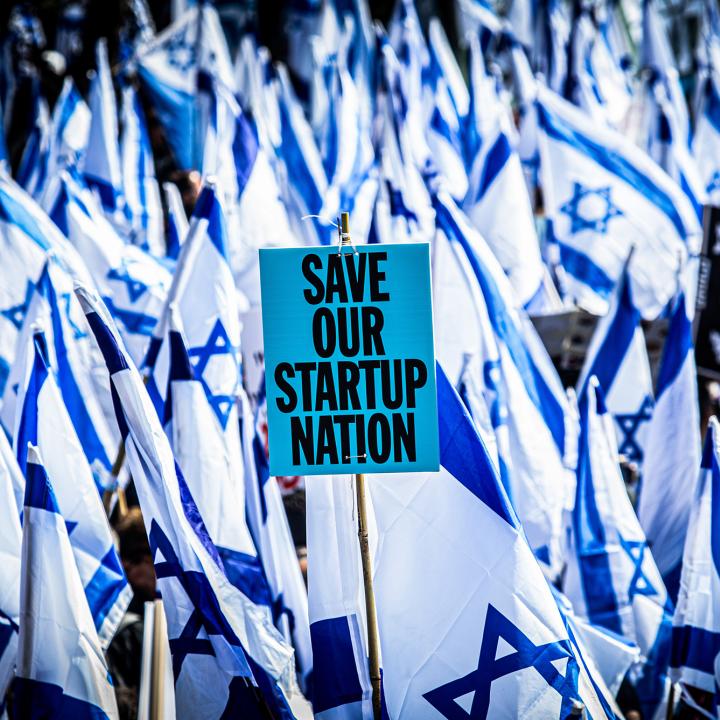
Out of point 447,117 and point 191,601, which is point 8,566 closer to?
point 191,601

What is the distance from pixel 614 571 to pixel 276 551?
1.39m

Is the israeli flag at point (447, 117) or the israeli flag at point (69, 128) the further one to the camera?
the israeli flag at point (447, 117)

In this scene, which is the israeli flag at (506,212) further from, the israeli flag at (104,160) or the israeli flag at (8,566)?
the israeli flag at (8,566)

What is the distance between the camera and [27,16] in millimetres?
13234

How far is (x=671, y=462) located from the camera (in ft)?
15.6

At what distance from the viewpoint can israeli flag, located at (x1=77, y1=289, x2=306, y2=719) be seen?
10.6 ft

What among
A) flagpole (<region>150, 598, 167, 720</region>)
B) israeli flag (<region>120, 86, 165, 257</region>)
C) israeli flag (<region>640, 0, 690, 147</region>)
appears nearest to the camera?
flagpole (<region>150, 598, 167, 720</region>)

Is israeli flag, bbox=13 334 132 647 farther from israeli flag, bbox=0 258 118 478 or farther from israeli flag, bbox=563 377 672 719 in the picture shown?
israeli flag, bbox=563 377 672 719

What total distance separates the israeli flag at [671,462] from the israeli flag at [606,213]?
1788mm

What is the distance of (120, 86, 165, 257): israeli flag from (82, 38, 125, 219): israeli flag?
0.51ft

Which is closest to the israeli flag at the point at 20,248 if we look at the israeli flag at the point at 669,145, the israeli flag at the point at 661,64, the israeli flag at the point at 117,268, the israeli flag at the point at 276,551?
the israeli flag at the point at 117,268

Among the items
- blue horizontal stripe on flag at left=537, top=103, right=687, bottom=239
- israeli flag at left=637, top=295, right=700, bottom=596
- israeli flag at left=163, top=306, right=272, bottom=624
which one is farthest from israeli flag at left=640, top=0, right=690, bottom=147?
israeli flag at left=163, top=306, right=272, bottom=624

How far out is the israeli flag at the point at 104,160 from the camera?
7922mm

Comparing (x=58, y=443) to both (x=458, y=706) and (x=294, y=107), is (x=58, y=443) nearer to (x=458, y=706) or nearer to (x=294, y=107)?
(x=458, y=706)
